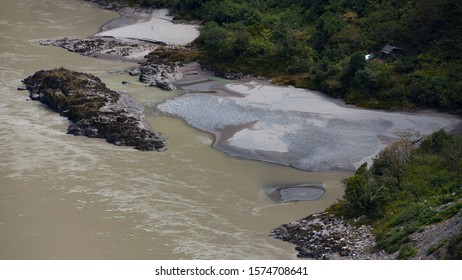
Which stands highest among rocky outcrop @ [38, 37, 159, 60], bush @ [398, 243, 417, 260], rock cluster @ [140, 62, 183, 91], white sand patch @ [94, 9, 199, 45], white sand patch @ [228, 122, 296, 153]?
white sand patch @ [94, 9, 199, 45]

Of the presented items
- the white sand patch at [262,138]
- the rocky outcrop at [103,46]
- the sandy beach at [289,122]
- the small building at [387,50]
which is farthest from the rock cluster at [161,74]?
the small building at [387,50]

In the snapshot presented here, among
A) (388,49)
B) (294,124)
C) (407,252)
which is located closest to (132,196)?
(294,124)

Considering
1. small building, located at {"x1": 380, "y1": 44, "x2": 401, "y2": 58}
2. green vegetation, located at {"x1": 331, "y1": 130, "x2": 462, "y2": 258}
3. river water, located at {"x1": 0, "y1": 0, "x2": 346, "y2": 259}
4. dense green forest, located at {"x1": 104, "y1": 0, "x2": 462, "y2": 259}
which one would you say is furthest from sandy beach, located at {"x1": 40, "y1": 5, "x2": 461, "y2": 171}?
small building, located at {"x1": 380, "y1": 44, "x2": 401, "y2": 58}

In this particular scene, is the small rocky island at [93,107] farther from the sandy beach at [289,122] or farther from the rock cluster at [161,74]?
the rock cluster at [161,74]

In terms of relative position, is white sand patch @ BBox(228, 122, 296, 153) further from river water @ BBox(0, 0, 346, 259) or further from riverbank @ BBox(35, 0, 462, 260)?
river water @ BBox(0, 0, 346, 259)

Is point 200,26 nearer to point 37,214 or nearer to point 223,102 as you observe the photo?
point 223,102

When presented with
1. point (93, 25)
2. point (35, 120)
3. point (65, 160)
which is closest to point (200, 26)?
point (93, 25)

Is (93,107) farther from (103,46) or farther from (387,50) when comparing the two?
(387,50)
